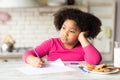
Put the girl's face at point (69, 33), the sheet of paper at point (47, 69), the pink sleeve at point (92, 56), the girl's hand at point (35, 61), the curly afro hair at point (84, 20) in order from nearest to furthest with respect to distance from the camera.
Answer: the sheet of paper at point (47, 69) → the girl's hand at point (35, 61) → the pink sleeve at point (92, 56) → the girl's face at point (69, 33) → the curly afro hair at point (84, 20)

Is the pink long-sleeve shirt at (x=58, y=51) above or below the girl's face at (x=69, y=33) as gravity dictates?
below

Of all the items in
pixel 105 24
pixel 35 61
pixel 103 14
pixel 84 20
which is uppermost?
pixel 84 20

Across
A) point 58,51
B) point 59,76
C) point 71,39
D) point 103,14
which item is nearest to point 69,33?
A: point 71,39

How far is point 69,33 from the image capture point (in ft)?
6.55

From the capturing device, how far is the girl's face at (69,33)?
6.48ft

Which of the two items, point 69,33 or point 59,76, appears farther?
point 69,33

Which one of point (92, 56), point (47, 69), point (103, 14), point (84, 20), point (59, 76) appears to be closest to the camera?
point (59, 76)

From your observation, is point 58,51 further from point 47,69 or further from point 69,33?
point 47,69

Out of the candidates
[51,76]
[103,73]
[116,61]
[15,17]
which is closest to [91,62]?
[116,61]

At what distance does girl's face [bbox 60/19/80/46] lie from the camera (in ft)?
6.48

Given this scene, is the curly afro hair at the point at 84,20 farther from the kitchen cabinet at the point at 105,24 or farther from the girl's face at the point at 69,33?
the kitchen cabinet at the point at 105,24

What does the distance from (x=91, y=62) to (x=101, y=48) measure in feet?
7.52

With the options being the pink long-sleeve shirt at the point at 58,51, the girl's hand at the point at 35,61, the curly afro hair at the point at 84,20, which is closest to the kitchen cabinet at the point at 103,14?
the curly afro hair at the point at 84,20

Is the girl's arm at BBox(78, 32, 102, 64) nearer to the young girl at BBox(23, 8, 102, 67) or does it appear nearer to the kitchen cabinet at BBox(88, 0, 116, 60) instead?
the young girl at BBox(23, 8, 102, 67)
